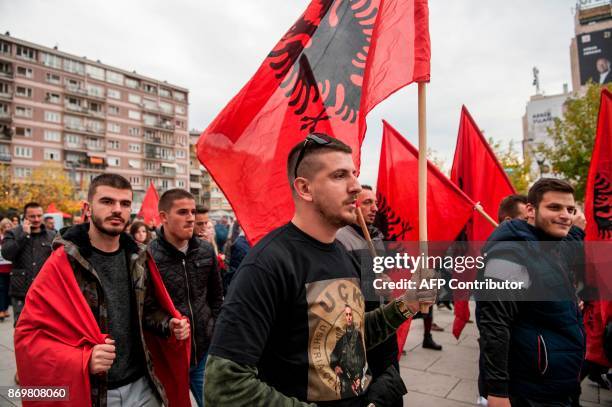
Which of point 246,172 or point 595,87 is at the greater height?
point 595,87

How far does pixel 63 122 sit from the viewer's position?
193ft

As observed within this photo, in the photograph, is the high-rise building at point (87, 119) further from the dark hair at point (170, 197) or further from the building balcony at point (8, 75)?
the dark hair at point (170, 197)

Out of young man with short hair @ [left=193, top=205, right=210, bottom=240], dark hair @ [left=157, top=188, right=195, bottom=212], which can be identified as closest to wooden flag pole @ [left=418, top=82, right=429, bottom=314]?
dark hair @ [left=157, top=188, right=195, bottom=212]

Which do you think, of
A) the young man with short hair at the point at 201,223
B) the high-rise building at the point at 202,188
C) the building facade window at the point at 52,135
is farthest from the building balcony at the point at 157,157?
the young man with short hair at the point at 201,223

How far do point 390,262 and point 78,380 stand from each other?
92.4 inches

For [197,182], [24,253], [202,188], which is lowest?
[24,253]

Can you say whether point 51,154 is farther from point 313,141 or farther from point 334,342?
point 334,342

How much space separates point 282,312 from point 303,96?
80.2 inches

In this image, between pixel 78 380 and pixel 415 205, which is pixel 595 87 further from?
pixel 78 380

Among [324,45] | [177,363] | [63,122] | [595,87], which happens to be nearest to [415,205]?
[324,45]

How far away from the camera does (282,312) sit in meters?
1.59

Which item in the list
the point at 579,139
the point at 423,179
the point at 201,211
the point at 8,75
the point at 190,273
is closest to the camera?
the point at 423,179

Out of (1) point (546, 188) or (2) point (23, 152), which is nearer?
(1) point (546, 188)

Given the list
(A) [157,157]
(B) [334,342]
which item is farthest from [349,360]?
(A) [157,157]
